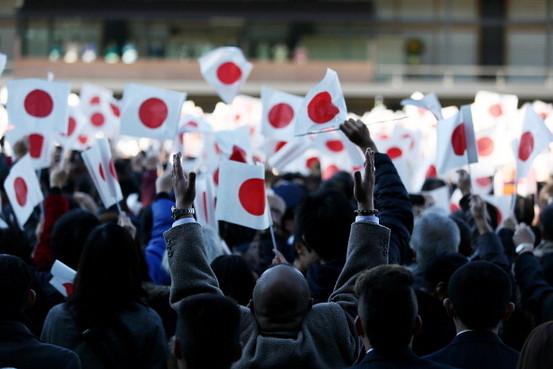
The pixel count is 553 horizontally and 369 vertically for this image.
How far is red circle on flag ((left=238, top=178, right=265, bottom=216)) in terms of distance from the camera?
5.47 m

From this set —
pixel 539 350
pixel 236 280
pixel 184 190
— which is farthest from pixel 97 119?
pixel 539 350

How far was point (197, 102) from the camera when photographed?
3231 cm

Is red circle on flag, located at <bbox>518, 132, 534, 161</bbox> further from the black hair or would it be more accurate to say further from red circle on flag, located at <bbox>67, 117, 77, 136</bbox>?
red circle on flag, located at <bbox>67, 117, 77, 136</bbox>

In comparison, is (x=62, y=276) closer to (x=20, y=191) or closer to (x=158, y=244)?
(x=158, y=244)

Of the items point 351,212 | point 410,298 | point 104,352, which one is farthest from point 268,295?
point 351,212

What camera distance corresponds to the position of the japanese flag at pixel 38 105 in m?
8.41

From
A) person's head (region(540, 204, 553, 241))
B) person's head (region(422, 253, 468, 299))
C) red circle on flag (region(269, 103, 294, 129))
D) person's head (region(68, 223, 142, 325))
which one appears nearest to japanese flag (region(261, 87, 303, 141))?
red circle on flag (region(269, 103, 294, 129))

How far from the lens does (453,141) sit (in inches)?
286

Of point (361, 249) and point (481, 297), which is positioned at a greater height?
point (361, 249)

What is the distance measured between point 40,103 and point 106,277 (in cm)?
470

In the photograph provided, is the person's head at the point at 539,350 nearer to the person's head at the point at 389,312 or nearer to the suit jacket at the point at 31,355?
the person's head at the point at 389,312

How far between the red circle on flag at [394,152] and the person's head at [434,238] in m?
4.36

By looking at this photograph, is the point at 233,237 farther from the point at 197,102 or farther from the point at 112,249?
the point at 197,102

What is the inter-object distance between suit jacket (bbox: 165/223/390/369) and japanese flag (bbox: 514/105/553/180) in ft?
13.0
